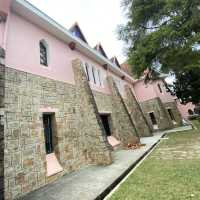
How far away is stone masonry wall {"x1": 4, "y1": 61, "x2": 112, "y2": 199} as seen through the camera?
4.58 metres

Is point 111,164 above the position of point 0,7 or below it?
below

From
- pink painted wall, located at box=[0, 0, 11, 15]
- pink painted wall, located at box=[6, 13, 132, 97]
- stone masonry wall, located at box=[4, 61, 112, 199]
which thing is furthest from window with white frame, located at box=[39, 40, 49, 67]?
pink painted wall, located at box=[0, 0, 11, 15]

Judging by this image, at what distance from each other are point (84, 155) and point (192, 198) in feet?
16.2

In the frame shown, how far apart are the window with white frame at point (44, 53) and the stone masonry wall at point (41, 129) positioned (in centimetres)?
95

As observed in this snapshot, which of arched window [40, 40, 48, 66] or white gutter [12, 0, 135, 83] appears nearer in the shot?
white gutter [12, 0, 135, 83]

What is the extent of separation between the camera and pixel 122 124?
11438mm

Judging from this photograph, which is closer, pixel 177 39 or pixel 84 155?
pixel 84 155

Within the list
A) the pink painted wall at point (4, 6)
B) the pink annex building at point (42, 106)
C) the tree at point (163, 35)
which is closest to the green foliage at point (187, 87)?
the tree at point (163, 35)

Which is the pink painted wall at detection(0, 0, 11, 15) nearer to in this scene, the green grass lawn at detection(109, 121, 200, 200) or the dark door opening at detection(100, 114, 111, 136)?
the green grass lawn at detection(109, 121, 200, 200)

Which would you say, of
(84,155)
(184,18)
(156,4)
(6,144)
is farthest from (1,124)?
(156,4)

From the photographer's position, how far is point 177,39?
9.43m

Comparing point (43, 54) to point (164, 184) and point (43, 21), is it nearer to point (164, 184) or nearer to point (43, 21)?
point (43, 21)

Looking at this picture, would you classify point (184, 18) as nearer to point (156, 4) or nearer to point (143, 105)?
point (156, 4)

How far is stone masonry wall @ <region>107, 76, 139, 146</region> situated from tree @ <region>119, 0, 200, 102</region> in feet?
9.20
